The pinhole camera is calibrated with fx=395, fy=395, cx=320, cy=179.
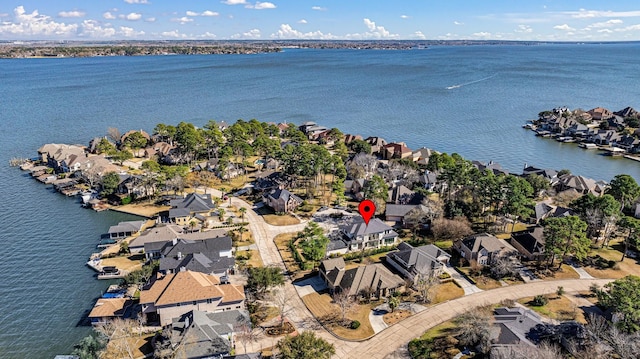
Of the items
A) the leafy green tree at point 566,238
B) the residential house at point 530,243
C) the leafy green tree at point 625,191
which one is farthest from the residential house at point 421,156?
the leafy green tree at point 566,238

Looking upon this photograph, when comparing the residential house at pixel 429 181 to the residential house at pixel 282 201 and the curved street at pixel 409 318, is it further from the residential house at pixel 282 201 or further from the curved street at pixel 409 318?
the curved street at pixel 409 318

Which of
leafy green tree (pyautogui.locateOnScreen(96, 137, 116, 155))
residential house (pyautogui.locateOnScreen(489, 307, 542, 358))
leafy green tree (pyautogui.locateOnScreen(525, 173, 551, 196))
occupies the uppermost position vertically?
leafy green tree (pyautogui.locateOnScreen(96, 137, 116, 155))

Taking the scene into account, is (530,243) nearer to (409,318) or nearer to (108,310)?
(409,318)

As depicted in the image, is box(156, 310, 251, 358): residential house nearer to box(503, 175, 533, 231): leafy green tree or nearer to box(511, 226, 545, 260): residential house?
box(511, 226, 545, 260): residential house

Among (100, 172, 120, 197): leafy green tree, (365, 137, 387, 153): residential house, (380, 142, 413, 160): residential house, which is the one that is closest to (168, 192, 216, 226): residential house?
(100, 172, 120, 197): leafy green tree

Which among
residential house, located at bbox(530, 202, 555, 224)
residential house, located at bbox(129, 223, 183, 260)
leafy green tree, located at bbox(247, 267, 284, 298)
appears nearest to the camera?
leafy green tree, located at bbox(247, 267, 284, 298)

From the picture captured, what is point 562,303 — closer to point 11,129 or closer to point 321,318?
point 321,318

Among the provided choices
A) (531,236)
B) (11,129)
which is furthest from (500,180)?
(11,129)
